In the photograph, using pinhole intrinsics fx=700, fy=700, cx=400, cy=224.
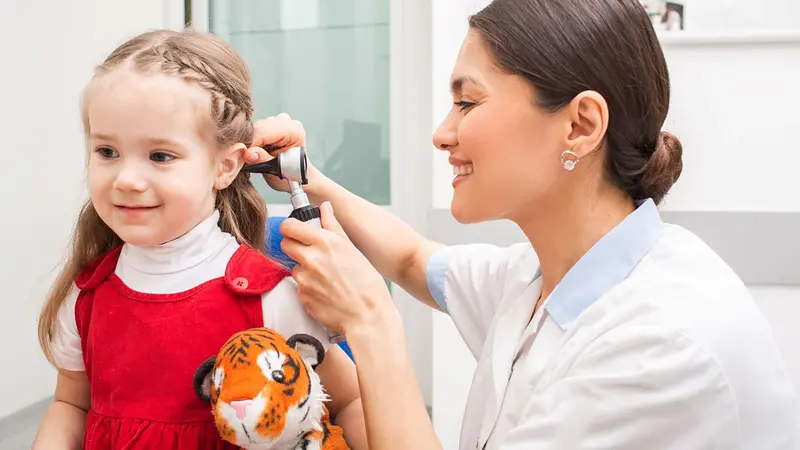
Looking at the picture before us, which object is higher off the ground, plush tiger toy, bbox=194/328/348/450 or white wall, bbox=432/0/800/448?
white wall, bbox=432/0/800/448

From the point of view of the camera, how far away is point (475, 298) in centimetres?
129

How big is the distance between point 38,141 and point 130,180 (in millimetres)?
1876

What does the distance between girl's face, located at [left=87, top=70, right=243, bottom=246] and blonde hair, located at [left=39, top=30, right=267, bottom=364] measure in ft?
0.08

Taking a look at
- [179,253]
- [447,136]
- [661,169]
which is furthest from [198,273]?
[661,169]

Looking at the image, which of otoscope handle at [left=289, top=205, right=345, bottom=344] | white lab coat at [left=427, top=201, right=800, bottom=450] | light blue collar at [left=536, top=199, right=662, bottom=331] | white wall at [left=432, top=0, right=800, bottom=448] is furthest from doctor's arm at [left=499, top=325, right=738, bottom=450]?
white wall at [left=432, top=0, right=800, bottom=448]

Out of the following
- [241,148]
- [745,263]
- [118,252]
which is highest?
[241,148]

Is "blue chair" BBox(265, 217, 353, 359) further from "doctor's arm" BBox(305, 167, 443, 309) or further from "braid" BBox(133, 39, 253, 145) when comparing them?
"braid" BBox(133, 39, 253, 145)

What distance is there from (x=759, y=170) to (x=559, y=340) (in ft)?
4.52

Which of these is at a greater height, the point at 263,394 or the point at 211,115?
the point at 211,115

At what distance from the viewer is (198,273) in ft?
3.39

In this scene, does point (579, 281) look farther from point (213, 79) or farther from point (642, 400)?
point (213, 79)

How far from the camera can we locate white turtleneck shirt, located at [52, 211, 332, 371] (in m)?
1.03

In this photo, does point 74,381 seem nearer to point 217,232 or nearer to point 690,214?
point 217,232

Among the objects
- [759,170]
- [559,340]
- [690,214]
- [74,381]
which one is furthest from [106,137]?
[759,170]
